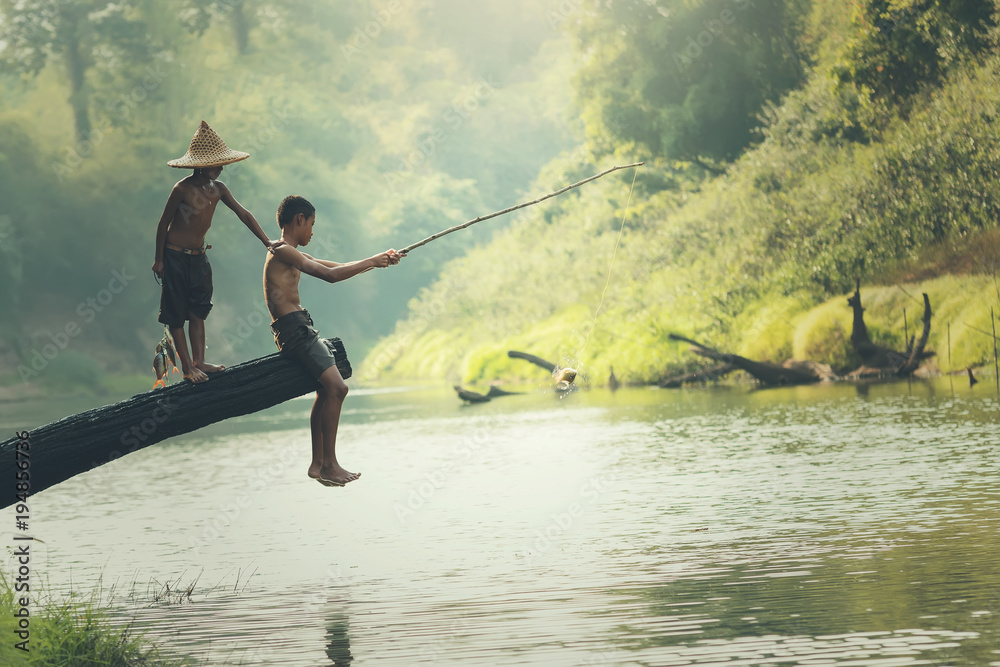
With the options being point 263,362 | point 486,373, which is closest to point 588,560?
point 263,362

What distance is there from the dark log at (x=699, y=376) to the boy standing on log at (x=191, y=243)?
30.6 meters

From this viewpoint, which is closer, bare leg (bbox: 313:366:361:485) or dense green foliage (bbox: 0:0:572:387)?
bare leg (bbox: 313:366:361:485)

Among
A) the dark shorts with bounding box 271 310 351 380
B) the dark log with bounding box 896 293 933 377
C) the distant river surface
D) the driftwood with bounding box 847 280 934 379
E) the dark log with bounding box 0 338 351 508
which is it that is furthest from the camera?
the driftwood with bounding box 847 280 934 379

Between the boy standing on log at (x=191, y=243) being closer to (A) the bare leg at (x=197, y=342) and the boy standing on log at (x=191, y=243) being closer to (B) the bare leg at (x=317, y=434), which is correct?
(A) the bare leg at (x=197, y=342)

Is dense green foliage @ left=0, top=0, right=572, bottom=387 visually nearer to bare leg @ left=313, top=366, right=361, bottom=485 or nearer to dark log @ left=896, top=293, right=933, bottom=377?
dark log @ left=896, top=293, right=933, bottom=377

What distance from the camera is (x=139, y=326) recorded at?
76.1m

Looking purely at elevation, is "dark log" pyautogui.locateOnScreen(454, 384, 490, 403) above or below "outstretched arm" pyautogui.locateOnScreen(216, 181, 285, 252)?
below

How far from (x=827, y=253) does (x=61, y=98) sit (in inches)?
2221

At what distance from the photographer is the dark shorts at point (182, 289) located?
32.7ft

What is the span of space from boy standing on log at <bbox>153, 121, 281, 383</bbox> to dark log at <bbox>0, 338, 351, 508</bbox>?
42cm

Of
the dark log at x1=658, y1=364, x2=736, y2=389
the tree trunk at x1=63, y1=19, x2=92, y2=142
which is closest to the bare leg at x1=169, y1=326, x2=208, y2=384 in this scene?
the dark log at x1=658, y1=364, x2=736, y2=389

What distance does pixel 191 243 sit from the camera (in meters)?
10.0

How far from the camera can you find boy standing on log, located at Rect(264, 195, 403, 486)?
31.3ft

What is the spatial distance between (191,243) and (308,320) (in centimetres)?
116
